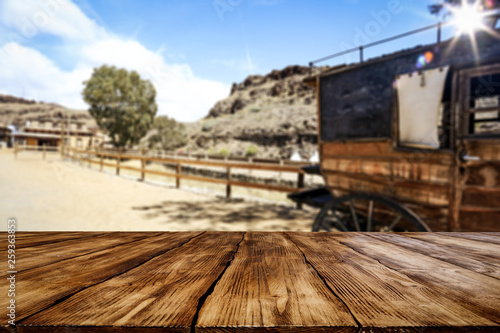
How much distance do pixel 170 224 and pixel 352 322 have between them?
492 cm

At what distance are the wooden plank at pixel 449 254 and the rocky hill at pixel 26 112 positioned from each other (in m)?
Result: 122

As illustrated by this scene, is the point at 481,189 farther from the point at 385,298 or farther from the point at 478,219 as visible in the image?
the point at 385,298

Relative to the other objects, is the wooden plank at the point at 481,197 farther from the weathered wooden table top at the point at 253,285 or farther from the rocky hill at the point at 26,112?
the rocky hill at the point at 26,112

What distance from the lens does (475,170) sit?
261cm

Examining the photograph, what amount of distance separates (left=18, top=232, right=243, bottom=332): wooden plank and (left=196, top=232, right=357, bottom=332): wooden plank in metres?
0.04

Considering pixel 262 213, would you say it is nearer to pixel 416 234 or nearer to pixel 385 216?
pixel 385 216

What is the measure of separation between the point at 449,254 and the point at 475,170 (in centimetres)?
222

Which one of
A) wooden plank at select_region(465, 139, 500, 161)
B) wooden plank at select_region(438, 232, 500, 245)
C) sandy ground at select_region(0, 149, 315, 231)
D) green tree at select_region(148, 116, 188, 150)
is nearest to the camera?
wooden plank at select_region(438, 232, 500, 245)

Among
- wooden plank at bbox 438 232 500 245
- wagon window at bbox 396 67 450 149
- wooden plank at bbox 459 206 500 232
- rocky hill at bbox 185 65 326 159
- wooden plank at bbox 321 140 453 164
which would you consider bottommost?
wooden plank at bbox 459 206 500 232

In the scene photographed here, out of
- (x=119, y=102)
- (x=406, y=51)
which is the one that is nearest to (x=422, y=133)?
(x=406, y=51)

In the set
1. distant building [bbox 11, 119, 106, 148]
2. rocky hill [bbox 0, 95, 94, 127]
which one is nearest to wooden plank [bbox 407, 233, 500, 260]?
distant building [bbox 11, 119, 106, 148]

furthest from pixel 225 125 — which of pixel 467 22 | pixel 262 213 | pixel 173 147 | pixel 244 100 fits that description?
pixel 467 22

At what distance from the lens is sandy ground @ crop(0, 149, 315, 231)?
4.85 m

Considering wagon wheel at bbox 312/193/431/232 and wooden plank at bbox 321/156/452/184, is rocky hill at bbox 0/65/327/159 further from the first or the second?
wagon wheel at bbox 312/193/431/232
